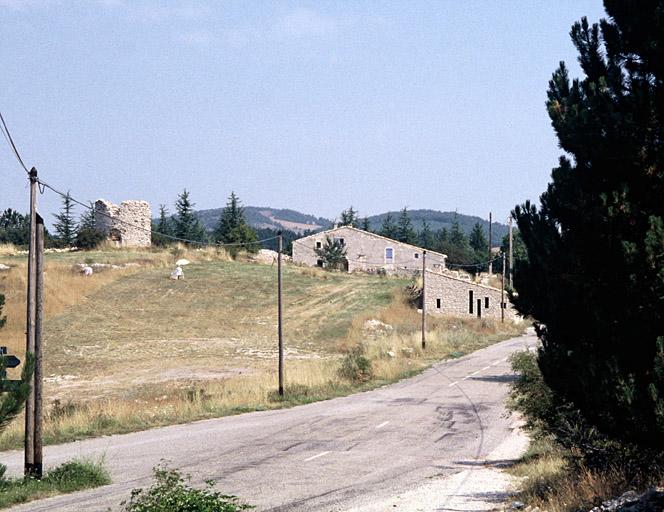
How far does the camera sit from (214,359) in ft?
158

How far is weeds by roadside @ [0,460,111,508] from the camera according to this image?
54.2 feet

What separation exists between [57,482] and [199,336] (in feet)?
130

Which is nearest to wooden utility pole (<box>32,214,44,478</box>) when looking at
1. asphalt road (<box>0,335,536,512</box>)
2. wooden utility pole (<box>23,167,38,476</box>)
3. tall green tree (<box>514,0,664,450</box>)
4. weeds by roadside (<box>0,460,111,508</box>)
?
wooden utility pole (<box>23,167,38,476</box>)

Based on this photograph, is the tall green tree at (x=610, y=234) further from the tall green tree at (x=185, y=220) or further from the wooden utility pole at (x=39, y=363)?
the tall green tree at (x=185, y=220)

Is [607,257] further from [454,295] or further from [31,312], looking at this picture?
[454,295]

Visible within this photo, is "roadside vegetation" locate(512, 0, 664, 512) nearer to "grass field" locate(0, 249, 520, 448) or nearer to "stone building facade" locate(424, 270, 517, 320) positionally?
"grass field" locate(0, 249, 520, 448)

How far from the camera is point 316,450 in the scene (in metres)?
22.6

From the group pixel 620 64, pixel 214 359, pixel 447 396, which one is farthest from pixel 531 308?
pixel 214 359

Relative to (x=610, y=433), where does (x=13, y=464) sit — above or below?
below

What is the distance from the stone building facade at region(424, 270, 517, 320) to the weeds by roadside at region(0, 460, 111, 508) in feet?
174

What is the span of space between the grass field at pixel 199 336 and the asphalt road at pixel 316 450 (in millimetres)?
2647

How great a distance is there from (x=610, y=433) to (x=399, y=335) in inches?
1830

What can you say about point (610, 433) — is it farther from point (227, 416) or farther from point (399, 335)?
point (399, 335)

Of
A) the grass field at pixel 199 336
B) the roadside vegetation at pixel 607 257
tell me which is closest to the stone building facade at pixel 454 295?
the grass field at pixel 199 336
